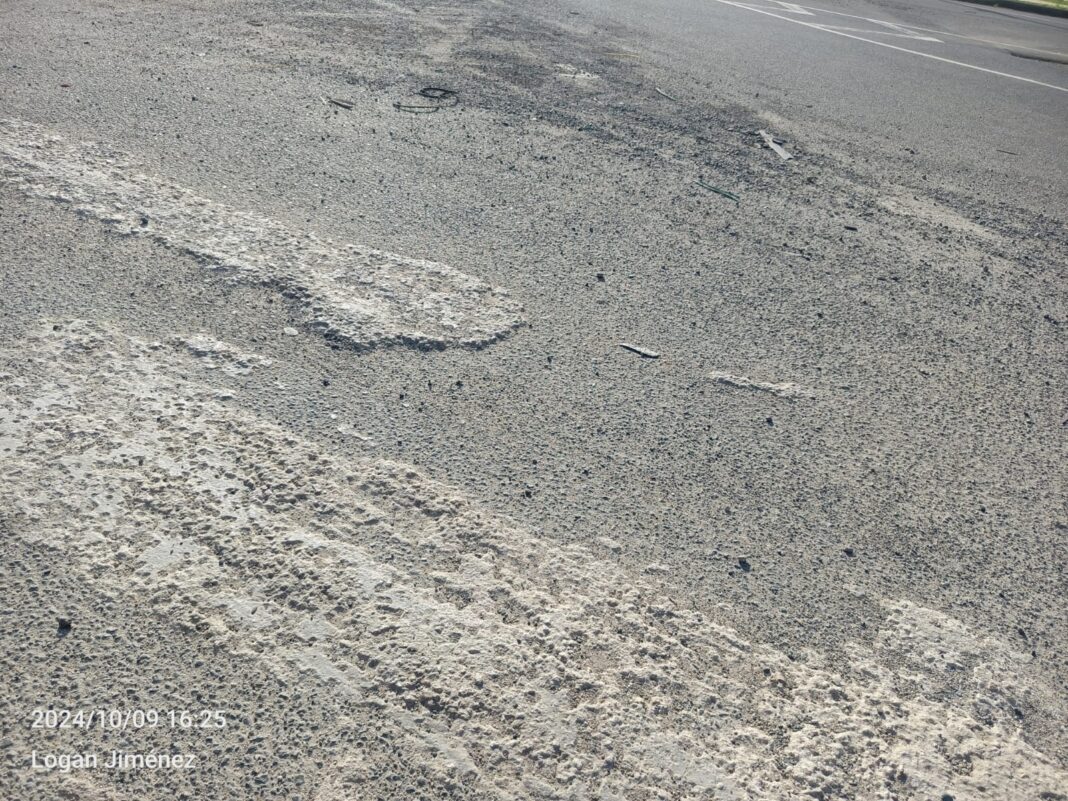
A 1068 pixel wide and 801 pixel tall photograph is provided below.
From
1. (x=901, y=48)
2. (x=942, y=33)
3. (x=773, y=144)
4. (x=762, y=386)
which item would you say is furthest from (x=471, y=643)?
(x=942, y=33)

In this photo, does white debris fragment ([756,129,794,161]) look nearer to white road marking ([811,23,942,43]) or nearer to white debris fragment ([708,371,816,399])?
white debris fragment ([708,371,816,399])

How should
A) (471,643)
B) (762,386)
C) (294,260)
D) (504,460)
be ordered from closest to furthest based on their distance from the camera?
1. (471,643)
2. (504,460)
3. (762,386)
4. (294,260)

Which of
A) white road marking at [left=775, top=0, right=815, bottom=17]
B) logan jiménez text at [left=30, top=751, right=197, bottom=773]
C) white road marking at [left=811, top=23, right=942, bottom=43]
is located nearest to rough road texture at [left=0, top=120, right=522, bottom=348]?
logan jiménez text at [left=30, top=751, right=197, bottom=773]

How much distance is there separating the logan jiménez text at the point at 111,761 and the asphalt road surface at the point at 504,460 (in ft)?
0.04

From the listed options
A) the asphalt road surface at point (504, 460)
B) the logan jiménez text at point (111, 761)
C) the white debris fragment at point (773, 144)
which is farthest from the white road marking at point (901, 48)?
the logan jiménez text at point (111, 761)

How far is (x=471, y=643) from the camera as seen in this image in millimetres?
2240

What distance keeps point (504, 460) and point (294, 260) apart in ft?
5.29

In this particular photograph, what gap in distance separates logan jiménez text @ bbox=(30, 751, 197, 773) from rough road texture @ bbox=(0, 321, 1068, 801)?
62 millimetres

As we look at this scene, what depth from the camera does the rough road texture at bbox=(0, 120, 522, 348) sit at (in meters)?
3.53

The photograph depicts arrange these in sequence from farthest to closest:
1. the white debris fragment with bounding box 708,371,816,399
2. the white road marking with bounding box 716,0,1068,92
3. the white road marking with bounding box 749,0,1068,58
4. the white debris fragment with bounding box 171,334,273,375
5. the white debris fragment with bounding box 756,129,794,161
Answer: the white road marking with bounding box 749,0,1068,58 → the white road marking with bounding box 716,0,1068,92 → the white debris fragment with bounding box 756,129,794,161 → the white debris fragment with bounding box 708,371,816,399 → the white debris fragment with bounding box 171,334,273,375

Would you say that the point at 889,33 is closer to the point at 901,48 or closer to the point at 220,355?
the point at 901,48

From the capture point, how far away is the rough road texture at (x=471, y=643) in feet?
6.62

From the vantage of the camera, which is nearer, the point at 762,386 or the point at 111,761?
the point at 111,761

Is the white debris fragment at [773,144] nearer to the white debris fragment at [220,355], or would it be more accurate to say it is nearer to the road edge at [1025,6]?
the white debris fragment at [220,355]
